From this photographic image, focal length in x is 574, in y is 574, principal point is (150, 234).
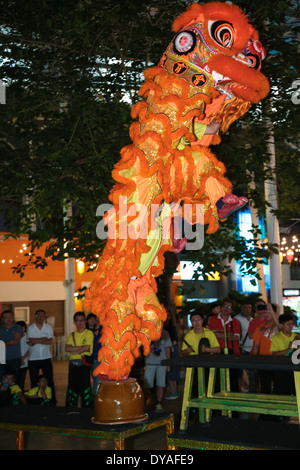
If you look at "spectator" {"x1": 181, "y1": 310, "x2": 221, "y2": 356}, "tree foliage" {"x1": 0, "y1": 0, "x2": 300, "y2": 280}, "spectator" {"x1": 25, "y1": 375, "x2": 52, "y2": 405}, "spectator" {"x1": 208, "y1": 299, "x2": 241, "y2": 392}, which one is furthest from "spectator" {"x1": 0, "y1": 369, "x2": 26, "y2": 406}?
"spectator" {"x1": 208, "y1": 299, "x2": 241, "y2": 392}

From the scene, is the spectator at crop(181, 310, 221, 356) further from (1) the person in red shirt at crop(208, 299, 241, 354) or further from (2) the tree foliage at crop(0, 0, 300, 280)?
(2) the tree foliage at crop(0, 0, 300, 280)

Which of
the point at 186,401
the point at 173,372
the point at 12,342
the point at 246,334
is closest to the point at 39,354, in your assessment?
the point at 12,342

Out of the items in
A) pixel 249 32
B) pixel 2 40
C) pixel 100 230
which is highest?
pixel 2 40

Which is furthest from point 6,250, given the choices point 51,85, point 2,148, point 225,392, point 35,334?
point 225,392

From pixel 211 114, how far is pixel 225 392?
2088 millimetres

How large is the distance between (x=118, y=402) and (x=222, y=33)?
1866mm

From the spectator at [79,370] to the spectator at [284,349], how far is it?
7.33 ft

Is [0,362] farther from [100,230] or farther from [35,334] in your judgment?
[100,230]

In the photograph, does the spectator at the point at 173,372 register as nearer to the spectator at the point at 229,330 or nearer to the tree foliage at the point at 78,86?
the spectator at the point at 229,330

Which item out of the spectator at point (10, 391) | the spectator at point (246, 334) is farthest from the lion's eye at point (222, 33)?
the spectator at point (246, 334)

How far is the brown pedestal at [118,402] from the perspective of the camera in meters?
2.85

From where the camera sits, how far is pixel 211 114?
287cm

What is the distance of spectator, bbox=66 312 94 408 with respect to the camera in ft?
22.2
